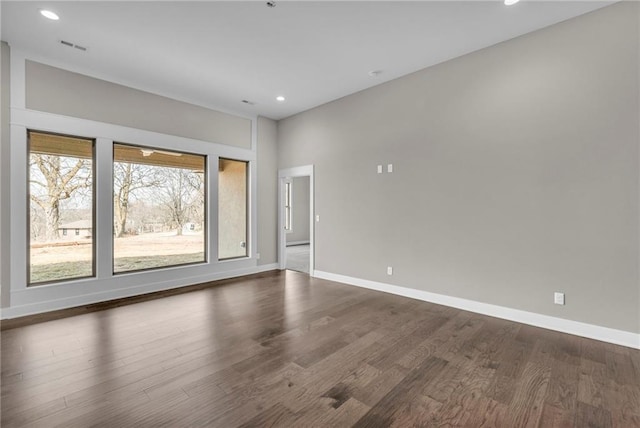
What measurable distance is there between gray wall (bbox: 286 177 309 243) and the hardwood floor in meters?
7.44

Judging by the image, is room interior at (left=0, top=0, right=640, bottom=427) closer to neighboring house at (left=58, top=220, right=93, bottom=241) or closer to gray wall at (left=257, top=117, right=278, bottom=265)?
neighboring house at (left=58, top=220, right=93, bottom=241)

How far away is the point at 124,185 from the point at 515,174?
18.0 feet

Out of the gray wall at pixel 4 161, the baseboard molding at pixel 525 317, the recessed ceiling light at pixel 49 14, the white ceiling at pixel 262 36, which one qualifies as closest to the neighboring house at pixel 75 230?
the gray wall at pixel 4 161

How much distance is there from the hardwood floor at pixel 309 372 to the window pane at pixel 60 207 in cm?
84

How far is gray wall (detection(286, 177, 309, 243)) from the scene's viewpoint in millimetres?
11070

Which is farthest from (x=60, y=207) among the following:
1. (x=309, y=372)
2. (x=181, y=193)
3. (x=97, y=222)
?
(x=309, y=372)

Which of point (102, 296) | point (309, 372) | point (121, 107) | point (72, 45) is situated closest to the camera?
point (309, 372)

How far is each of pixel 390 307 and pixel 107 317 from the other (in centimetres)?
358

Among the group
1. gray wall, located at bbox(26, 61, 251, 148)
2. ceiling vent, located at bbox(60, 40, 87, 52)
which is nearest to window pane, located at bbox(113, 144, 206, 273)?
gray wall, located at bbox(26, 61, 251, 148)

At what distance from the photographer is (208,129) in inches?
211

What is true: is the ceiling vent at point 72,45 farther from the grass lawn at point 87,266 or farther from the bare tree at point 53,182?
the grass lawn at point 87,266

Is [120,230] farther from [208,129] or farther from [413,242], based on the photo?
[413,242]

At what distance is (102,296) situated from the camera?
4.18 metres

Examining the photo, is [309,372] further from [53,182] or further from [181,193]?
[53,182]
